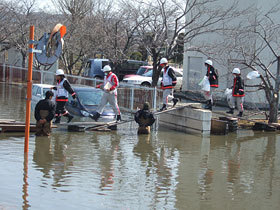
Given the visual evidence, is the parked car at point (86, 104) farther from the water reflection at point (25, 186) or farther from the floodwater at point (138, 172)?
the water reflection at point (25, 186)

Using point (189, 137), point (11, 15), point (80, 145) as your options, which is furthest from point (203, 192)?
point (11, 15)

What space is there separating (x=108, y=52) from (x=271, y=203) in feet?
52.3

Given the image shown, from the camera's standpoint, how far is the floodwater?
26.2 ft

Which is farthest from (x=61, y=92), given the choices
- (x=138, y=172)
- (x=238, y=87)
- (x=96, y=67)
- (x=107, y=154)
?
(x=96, y=67)

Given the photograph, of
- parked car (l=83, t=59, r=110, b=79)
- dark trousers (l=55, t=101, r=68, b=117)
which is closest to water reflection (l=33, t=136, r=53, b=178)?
dark trousers (l=55, t=101, r=68, b=117)

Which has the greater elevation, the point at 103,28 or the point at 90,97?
the point at 103,28

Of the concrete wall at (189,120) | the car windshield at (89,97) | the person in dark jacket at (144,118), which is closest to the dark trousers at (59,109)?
the car windshield at (89,97)

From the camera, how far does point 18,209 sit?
7.20 m

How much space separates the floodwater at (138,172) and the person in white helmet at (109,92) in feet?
2.67

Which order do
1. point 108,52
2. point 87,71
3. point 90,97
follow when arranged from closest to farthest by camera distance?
point 90,97 → point 108,52 → point 87,71

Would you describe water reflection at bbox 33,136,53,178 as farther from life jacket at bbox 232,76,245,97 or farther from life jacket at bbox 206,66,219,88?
life jacket at bbox 232,76,245,97

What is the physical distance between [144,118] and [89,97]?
270cm

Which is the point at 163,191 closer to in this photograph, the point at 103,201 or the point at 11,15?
the point at 103,201

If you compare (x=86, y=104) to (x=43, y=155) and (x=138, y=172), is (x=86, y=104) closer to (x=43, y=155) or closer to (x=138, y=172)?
(x=43, y=155)
